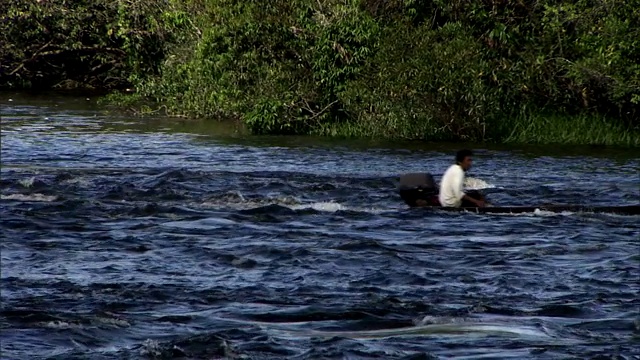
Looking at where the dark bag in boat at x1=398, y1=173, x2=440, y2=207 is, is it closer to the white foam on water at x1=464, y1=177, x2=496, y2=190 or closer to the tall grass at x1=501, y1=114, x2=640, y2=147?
the white foam on water at x1=464, y1=177, x2=496, y2=190

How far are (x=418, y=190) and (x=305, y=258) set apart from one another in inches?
172

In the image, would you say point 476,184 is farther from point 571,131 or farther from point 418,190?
point 571,131

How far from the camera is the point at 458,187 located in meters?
19.7

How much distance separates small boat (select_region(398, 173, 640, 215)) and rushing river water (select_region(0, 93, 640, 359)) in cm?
14

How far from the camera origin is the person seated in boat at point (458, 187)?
19.6m

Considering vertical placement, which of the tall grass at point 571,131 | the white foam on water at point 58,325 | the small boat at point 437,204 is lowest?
the white foam on water at point 58,325

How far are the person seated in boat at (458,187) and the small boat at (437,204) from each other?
0.27 feet

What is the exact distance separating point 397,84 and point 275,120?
11.2 feet

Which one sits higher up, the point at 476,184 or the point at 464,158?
the point at 464,158

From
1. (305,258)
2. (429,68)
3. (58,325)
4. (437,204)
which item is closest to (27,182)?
(437,204)

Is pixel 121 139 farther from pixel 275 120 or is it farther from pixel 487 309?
pixel 487 309

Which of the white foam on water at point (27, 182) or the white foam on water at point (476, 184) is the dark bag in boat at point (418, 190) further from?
the white foam on water at point (27, 182)

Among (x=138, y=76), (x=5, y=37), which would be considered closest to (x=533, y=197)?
(x=138, y=76)

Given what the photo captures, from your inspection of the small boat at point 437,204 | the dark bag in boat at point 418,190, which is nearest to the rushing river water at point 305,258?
the small boat at point 437,204
